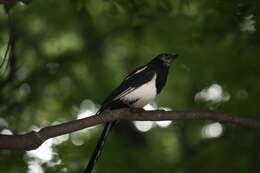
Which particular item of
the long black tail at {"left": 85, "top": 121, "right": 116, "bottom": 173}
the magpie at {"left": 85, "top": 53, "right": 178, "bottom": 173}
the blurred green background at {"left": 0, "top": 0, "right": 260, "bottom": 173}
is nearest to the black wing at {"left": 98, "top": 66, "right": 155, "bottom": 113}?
the magpie at {"left": 85, "top": 53, "right": 178, "bottom": 173}

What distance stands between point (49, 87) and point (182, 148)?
2347mm

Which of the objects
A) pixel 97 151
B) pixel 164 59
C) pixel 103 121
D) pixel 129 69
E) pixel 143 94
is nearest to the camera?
pixel 103 121

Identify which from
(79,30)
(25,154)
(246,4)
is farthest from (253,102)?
(79,30)

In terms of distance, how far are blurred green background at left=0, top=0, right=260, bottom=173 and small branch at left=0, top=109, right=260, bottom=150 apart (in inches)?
57.4

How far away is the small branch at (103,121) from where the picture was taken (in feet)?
12.1

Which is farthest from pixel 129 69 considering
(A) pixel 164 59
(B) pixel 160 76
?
(B) pixel 160 76

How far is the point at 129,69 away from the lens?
8.69 metres

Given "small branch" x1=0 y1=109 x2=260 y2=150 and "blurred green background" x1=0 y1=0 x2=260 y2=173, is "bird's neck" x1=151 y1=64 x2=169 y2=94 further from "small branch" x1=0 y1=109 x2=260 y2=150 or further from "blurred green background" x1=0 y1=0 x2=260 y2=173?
"small branch" x1=0 y1=109 x2=260 y2=150

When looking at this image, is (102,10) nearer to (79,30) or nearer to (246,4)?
(246,4)

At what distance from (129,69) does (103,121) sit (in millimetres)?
4650

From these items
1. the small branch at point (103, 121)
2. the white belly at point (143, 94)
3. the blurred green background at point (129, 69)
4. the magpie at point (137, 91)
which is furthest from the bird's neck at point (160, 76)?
the small branch at point (103, 121)

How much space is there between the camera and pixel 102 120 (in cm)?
406

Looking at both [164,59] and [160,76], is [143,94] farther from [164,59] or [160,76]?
[164,59]

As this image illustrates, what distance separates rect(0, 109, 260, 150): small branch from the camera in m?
3.69
